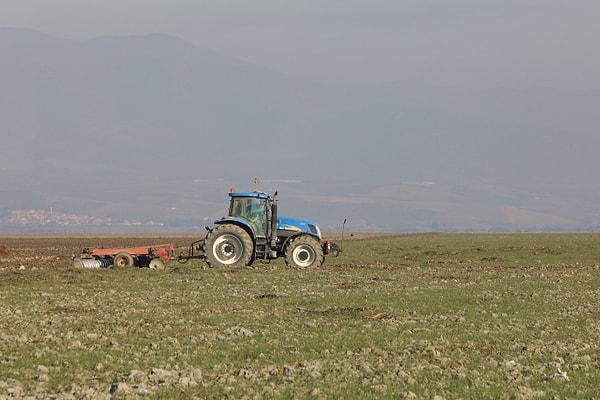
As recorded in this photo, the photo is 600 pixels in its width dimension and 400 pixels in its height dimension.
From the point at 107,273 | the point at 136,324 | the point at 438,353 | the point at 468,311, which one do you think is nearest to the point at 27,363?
the point at 136,324

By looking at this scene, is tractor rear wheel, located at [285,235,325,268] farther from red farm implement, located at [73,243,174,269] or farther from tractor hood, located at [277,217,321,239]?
red farm implement, located at [73,243,174,269]

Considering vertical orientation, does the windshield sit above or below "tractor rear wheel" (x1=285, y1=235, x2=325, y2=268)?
above

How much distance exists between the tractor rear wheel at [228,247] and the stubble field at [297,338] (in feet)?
17.8

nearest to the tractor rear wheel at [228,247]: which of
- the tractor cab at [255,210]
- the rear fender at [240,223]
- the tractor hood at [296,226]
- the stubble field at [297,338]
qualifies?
the rear fender at [240,223]

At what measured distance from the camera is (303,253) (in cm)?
4025

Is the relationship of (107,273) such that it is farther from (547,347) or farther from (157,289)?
(547,347)

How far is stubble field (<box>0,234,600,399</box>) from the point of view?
14.5 m

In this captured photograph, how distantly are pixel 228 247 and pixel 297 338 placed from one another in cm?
2073

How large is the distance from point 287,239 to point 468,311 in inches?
669

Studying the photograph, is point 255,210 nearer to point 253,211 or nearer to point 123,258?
point 253,211

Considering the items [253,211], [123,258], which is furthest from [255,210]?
[123,258]

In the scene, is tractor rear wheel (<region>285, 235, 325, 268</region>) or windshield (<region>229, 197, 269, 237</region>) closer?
tractor rear wheel (<region>285, 235, 325, 268</region>)

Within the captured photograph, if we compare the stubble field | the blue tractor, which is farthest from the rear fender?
the stubble field

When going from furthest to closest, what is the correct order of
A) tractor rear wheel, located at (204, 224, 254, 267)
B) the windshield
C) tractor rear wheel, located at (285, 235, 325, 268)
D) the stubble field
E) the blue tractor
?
the windshield
tractor rear wheel, located at (285, 235, 325, 268)
the blue tractor
tractor rear wheel, located at (204, 224, 254, 267)
the stubble field
